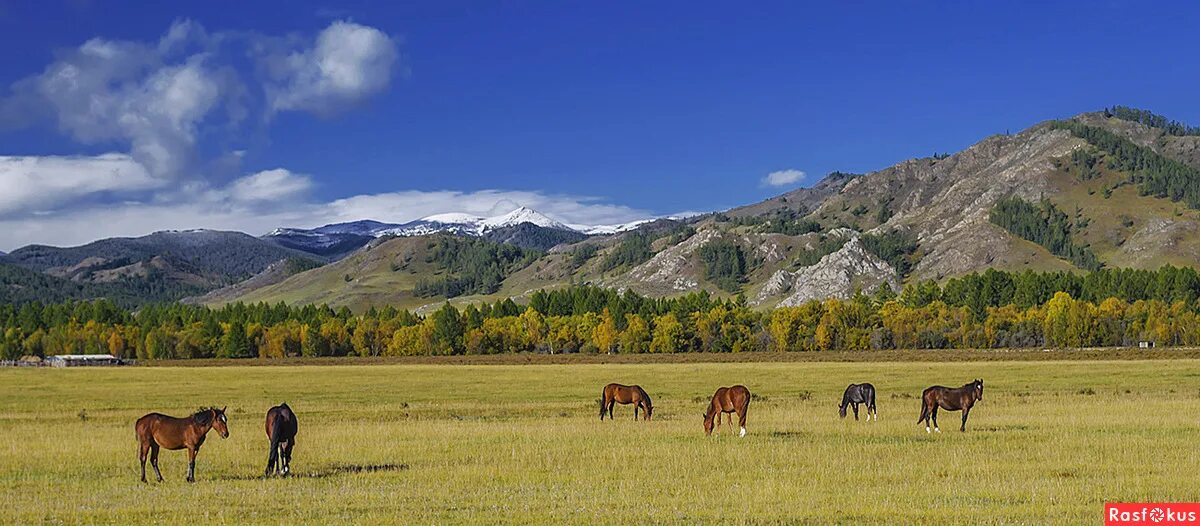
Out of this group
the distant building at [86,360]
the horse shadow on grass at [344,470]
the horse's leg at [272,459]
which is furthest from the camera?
the distant building at [86,360]

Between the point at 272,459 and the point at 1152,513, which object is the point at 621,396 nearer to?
the point at 272,459

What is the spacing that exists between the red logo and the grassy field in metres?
0.39

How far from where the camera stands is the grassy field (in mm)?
18969

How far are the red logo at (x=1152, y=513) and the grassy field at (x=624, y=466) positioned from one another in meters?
0.39

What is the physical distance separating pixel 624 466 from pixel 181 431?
10.4 metres

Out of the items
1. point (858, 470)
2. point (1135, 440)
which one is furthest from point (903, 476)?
point (1135, 440)

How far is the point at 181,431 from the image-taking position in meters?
23.9

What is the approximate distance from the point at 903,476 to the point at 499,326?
176 metres

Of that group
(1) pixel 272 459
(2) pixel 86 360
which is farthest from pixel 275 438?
(2) pixel 86 360

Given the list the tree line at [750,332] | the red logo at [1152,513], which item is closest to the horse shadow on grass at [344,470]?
the red logo at [1152,513]

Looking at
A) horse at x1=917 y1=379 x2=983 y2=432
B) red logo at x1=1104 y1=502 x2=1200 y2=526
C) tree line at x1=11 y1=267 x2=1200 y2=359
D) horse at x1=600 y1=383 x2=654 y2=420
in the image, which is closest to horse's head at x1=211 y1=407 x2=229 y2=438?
red logo at x1=1104 y1=502 x2=1200 y2=526

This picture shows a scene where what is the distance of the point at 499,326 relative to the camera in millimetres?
197000

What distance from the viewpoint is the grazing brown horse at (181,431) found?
23719 millimetres

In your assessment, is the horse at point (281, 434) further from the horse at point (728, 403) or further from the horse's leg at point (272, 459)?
the horse at point (728, 403)
